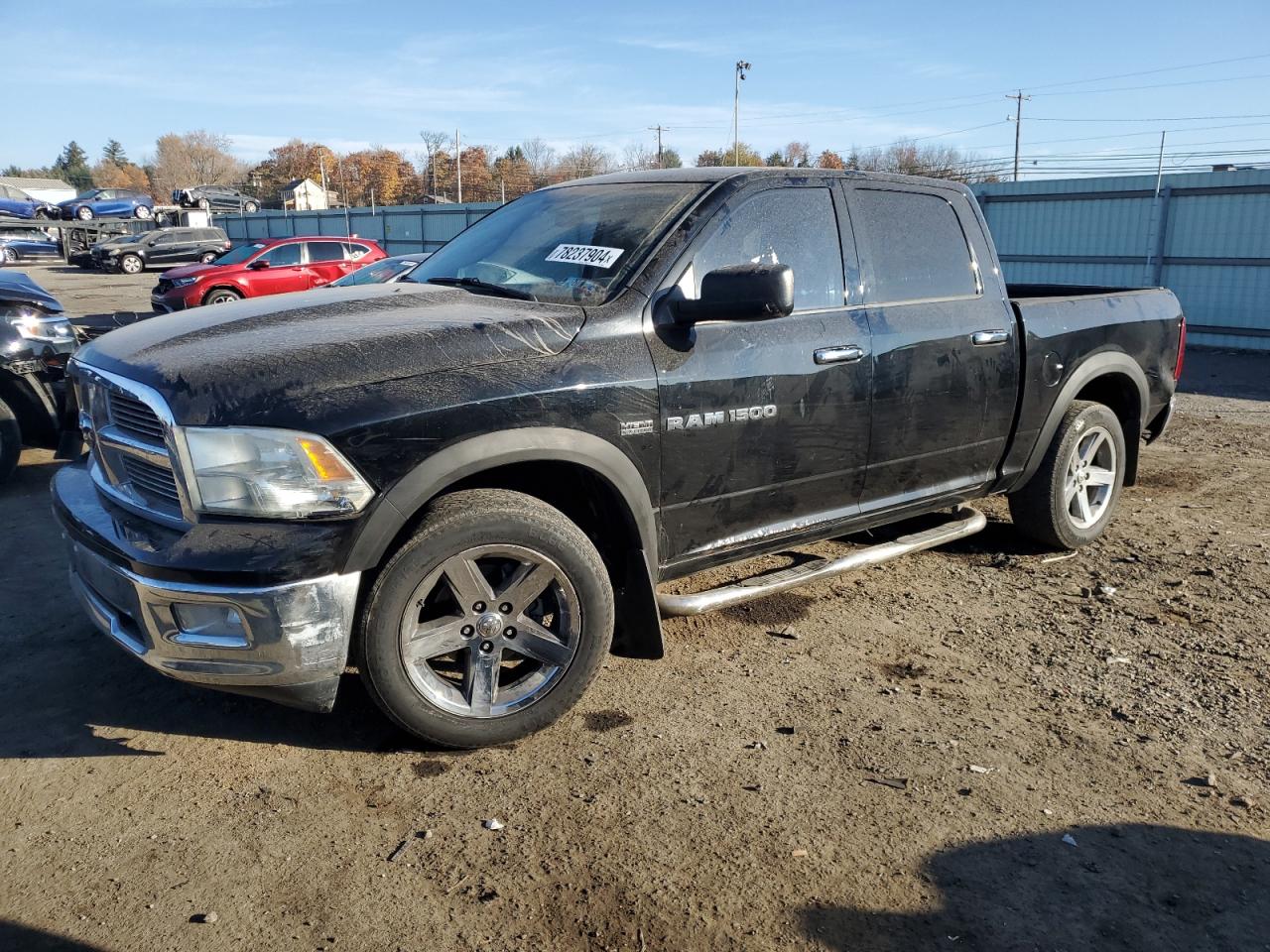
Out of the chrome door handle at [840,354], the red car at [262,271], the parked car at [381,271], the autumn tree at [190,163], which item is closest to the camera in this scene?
the chrome door handle at [840,354]

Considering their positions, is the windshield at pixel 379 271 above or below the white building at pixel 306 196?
below

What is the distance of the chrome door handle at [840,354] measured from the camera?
3.91 metres

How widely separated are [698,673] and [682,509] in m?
0.74

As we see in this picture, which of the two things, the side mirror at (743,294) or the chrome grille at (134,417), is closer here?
the chrome grille at (134,417)

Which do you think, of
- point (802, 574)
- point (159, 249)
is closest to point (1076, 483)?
point (802, 574)

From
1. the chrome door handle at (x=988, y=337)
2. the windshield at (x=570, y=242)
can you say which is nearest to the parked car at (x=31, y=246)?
the windshield at (x=570, y=242)

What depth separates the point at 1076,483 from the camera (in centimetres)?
531

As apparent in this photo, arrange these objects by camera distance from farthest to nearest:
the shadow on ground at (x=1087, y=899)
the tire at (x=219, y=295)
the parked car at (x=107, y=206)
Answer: the parked car at (x=107, y=206) < the tire at (x=219, y=295) < the shadow on ground at (x=1087, y=899)

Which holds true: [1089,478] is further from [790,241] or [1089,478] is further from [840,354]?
[790,241]

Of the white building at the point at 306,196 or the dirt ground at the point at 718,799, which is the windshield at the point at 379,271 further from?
the white building at the point at 306,196

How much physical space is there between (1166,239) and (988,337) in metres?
13.7

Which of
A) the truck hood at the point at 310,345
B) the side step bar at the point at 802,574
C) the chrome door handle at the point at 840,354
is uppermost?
the truck hood at the point at 310,345

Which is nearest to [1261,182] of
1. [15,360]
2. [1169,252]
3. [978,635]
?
[1169,252]

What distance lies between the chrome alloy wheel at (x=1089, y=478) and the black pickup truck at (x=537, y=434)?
72 cm
